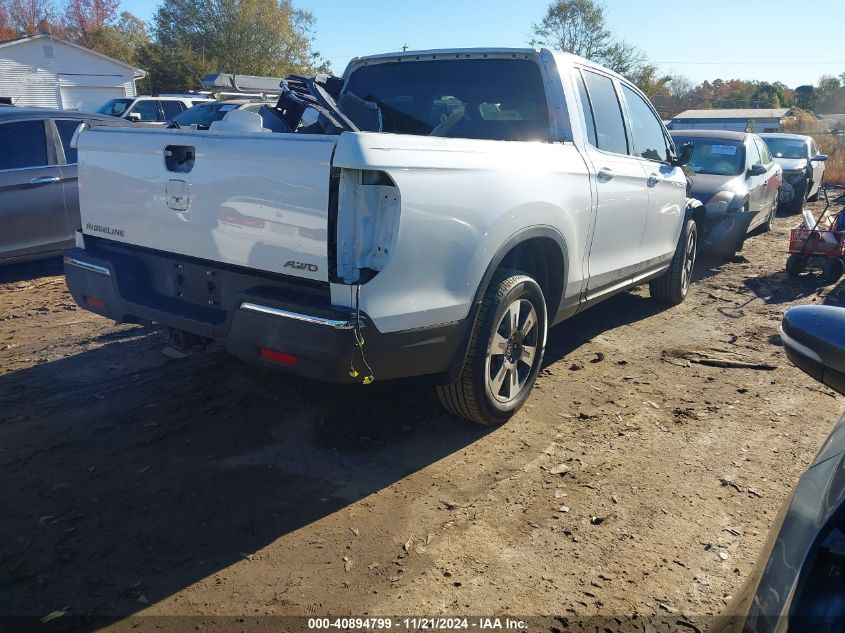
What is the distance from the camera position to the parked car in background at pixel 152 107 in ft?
57.4

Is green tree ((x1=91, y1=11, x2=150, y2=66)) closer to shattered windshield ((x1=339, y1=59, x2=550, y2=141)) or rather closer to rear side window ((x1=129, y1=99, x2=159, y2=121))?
rear side window ((x1=129, y1=99, x2=159, y2=121))

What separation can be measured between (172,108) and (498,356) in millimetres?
16980

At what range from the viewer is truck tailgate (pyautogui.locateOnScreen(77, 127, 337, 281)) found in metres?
3.02

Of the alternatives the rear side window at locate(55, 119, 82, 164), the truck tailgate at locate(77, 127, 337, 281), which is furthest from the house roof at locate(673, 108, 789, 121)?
the truck tailgate at locate(77, 127, 337, 281)

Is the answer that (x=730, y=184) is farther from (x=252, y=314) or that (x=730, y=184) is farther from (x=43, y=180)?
(x=43, y=180)

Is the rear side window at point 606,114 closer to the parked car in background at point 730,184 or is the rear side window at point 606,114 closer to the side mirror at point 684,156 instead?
the side mirror at point 684,156

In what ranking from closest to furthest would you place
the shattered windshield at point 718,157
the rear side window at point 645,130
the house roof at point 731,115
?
1. the rear side window at point 645,130
2. the shattered windshield at point 718,157
3. the house roof at point 731,115

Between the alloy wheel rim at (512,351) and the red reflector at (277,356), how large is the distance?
1140 millimetres

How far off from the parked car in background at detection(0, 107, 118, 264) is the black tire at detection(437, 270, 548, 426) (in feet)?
16.6

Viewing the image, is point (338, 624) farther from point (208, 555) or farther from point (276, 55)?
point (276, 55)

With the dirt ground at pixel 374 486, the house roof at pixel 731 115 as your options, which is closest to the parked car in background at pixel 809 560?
the dirt ground at pixel 374 486

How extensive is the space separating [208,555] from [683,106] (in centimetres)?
6557

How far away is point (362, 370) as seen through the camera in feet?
10.1

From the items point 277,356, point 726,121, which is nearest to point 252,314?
point 277,356
